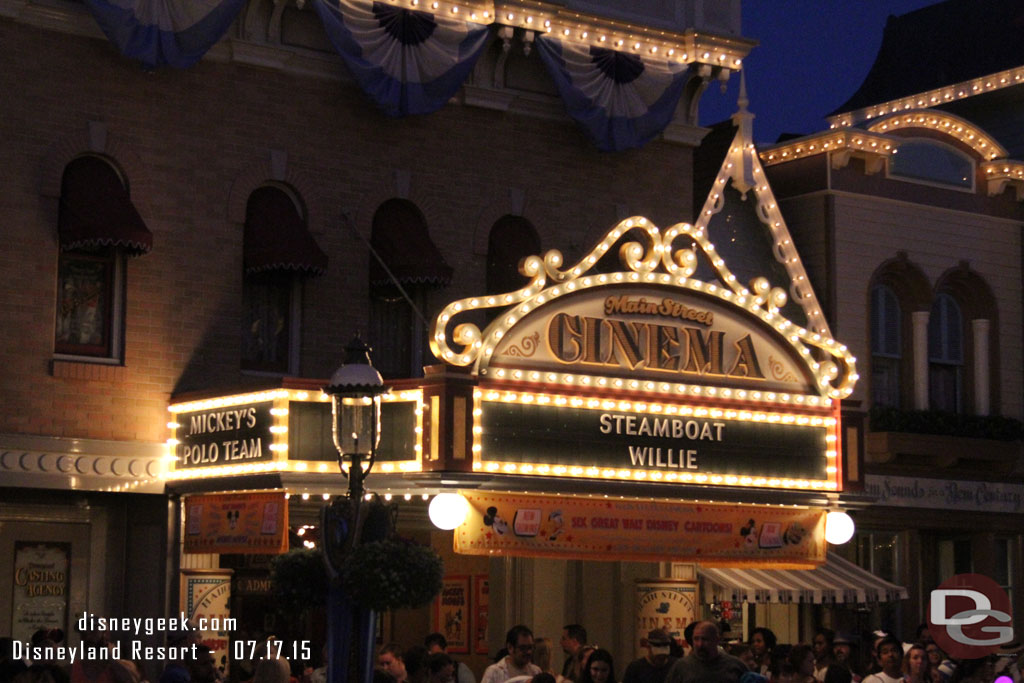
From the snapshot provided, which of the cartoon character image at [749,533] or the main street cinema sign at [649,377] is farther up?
the main street cinema sign at [649,377]

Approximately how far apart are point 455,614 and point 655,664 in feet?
27.2

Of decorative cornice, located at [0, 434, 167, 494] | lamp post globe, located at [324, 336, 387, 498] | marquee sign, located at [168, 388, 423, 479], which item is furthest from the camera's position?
decorative cornice, located at [0, 434, 167, 494]

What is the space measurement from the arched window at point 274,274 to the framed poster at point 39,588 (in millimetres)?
3234

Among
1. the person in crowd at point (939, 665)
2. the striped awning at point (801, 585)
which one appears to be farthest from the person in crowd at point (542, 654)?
the striped awning at point (801, 585)

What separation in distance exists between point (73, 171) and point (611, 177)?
789 cm

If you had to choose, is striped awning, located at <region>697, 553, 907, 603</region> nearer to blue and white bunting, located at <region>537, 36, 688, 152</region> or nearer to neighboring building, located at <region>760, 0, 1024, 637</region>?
neighboring building, located at <region>760, 0, 1024, 637</region>

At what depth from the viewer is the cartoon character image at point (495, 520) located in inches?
768

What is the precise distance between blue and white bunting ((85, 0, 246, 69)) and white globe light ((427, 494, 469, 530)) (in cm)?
605

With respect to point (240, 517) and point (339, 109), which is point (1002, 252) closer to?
point (339, 109)

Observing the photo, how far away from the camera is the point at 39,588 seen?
68.0 feet

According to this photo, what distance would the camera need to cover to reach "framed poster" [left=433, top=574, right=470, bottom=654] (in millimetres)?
24875

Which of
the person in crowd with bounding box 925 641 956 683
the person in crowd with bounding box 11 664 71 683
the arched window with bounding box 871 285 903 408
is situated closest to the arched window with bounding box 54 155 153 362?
the person in crowd with bounding box 11 664 71 683

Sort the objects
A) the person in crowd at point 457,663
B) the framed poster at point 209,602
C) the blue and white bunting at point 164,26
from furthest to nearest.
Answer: the framed poster at point 209,602 → the blue and white bunting at point 164,26 → the person in crowd at point 457,663

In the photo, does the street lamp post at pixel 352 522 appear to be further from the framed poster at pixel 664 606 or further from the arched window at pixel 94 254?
the framed poster at pixel 664 606
